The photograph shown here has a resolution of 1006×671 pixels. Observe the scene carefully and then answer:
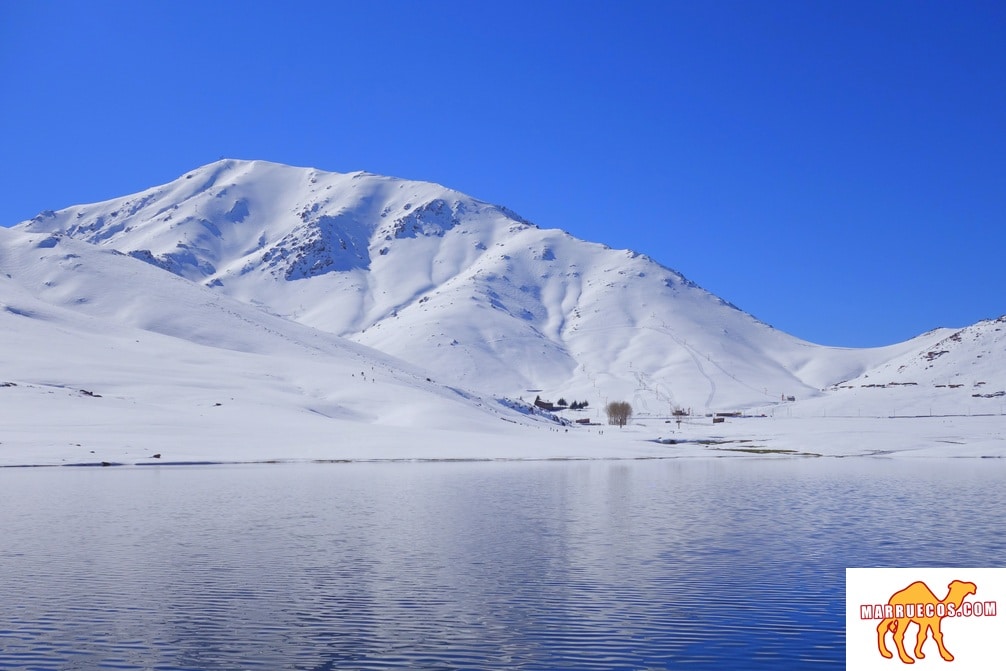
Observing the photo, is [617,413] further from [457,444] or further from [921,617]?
[921,617]

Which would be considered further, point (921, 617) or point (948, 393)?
point (948, 393)

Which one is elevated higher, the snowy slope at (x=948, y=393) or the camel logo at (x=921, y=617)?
the snowy slope at (x=948, y=393)

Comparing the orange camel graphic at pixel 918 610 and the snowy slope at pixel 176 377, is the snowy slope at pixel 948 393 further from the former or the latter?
the orange camel graphic at pixel 918 610

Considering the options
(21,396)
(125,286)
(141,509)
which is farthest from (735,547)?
(125,286)

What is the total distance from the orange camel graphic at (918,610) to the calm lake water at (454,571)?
5.45m

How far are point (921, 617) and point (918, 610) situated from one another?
10 centimetres

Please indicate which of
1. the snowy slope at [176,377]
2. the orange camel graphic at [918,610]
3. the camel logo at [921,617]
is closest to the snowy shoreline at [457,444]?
the snowy slope at [176,377]

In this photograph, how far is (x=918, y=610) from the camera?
43.1ft

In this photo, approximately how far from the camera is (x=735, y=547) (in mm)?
31500

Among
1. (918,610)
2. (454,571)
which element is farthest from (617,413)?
(918,610)

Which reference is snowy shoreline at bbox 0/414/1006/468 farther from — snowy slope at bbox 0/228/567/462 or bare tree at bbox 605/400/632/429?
bare tree at bbox 605/400/632/429

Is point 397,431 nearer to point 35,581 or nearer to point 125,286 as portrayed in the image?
point 35,581

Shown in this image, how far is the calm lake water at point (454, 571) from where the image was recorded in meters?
19.4

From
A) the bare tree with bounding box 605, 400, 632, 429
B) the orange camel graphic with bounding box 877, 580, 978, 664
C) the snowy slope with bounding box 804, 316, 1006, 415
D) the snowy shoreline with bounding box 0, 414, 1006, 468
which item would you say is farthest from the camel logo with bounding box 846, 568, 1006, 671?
the bare tree with bounding box 605, 400, 632, 429
